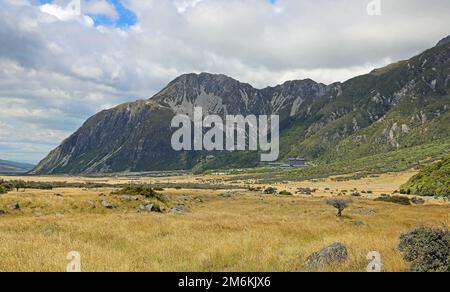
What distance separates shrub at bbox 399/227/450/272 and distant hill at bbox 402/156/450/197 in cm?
6573

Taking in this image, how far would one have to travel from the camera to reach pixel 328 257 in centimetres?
1134

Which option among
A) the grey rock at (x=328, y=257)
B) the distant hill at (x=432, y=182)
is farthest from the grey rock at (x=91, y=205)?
the distant hill at (x=432, y=182)

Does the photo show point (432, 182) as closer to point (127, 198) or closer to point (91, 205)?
point (127, 198)

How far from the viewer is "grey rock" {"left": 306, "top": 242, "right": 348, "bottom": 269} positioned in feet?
Answer: 36.2

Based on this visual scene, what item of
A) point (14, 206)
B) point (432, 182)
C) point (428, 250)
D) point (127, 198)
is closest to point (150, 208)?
point (127, 198)

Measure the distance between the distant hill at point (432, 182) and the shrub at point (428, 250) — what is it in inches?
2588

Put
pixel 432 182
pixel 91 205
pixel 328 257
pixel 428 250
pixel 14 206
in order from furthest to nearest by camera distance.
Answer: pixel 432 182, pixel 91 205, pixel 14 206, pixel 328 257, pixel 428 250

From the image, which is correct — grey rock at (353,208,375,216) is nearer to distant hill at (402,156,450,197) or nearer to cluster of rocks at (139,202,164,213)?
cluster of rocks at (139,202,164,213)

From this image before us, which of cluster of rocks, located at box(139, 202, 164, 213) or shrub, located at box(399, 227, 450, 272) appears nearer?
shrub, located at box(399, 227, 450, 272)

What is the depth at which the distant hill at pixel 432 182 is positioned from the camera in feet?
243

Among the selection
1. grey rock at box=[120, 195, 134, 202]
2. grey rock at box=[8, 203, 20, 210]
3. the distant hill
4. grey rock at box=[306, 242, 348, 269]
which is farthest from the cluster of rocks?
the distant hill

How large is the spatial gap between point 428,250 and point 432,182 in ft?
261
